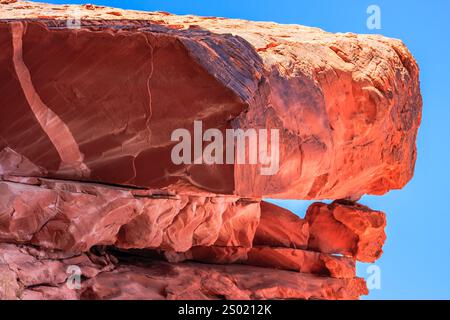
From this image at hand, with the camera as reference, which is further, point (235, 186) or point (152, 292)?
point (152, 292)

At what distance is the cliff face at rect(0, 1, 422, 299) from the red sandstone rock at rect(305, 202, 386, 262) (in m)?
0.95

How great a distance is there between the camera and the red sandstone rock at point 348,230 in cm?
618

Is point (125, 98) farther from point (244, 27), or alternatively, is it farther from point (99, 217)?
point (244, 27)

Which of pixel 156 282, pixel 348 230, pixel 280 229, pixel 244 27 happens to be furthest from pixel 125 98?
pixel 348 230

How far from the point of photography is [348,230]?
20.6 feet

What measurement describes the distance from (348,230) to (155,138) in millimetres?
2903

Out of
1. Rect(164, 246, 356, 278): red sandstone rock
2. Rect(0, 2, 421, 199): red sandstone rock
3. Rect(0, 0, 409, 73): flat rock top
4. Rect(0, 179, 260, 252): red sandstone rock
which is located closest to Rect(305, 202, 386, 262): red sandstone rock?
Rect(164, 246, 356, 278): red sandstone rock

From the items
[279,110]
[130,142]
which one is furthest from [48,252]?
[279,110]

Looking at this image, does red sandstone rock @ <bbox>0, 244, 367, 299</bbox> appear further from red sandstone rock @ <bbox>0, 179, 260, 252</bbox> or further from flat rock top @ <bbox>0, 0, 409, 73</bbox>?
flat rock top @ <bbox>0, 0, 409, 73</bbox>

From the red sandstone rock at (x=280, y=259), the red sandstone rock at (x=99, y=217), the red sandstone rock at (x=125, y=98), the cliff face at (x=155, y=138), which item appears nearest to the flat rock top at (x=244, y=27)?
the cliff face at (x=155, y=138)

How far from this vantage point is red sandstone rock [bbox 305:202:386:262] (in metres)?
6.18

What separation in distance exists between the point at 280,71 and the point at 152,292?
4.93 feet

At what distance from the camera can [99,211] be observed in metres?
3.93
